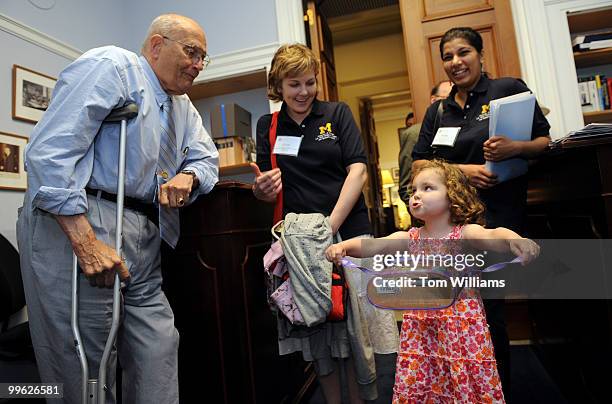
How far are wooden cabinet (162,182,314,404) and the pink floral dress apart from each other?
0.67 m

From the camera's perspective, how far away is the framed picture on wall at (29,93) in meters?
2.75

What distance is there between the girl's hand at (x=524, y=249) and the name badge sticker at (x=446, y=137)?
2.23 ft

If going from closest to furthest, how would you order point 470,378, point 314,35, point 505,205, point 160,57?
1. point 470,378
2. point 160,57
3. point 505,205
4. point 314,35

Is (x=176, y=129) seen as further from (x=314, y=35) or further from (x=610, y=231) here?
(x=314, y=35)

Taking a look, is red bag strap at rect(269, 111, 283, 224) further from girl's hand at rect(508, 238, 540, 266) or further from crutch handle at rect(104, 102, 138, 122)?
girl's hand at rect(508, 238, 540, 266)

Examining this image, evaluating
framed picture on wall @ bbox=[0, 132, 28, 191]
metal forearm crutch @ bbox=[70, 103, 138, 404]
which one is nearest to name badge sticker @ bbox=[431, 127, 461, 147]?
metal forearm crutch @ bbox=[70, 103, 138, 404]

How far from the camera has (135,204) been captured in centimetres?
132

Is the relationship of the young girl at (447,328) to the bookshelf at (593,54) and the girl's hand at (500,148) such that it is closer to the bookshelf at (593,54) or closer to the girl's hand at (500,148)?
the girl's hand at (500,148)

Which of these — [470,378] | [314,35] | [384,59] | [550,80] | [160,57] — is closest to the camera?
[470,378]

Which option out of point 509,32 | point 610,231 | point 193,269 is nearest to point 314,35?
point 509,32

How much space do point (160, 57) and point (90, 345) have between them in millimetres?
963

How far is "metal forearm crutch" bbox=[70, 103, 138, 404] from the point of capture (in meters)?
1.03

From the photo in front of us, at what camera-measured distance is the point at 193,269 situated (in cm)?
161

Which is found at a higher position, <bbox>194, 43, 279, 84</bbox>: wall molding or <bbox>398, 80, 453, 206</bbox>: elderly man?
<bbox>194, 43, 279, 84</bbox>: wall molding
